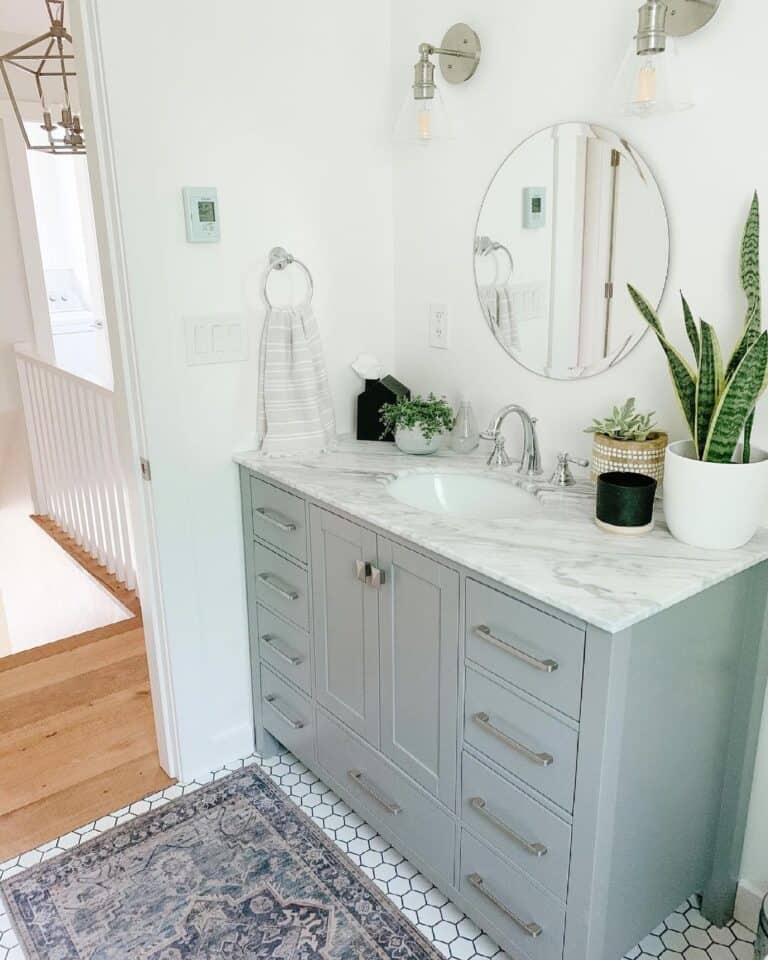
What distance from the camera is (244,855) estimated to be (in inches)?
75.4

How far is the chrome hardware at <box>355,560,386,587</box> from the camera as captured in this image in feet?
5.49

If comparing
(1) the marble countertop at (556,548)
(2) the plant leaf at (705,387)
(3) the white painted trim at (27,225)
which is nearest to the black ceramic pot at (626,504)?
(1) the marble countertop at (556,548)

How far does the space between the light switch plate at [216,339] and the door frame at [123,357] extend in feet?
0.48

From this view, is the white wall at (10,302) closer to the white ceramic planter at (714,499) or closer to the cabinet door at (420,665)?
the cabinet door at (420,665)

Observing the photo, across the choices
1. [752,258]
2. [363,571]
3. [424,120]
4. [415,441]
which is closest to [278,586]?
[363,571]

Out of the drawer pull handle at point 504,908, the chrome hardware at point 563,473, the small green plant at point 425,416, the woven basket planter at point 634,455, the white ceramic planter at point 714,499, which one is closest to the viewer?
the white ceramic planter at point 714,499

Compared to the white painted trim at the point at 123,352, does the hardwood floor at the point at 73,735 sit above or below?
below

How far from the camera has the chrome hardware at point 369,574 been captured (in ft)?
5.49

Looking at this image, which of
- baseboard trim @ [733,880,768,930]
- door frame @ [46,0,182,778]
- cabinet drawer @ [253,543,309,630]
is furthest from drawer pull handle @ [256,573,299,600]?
baseboard trim @ [733,880,768,930]

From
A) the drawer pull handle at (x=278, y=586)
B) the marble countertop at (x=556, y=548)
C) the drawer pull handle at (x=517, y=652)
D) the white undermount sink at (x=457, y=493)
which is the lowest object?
the drawer pull handle at (x=278, y=586)

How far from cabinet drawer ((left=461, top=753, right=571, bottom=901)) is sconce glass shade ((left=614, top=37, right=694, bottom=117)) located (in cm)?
129

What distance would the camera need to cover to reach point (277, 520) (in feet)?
6.52

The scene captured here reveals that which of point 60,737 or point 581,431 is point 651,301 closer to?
point 581,431

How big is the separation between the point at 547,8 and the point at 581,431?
936 mm
